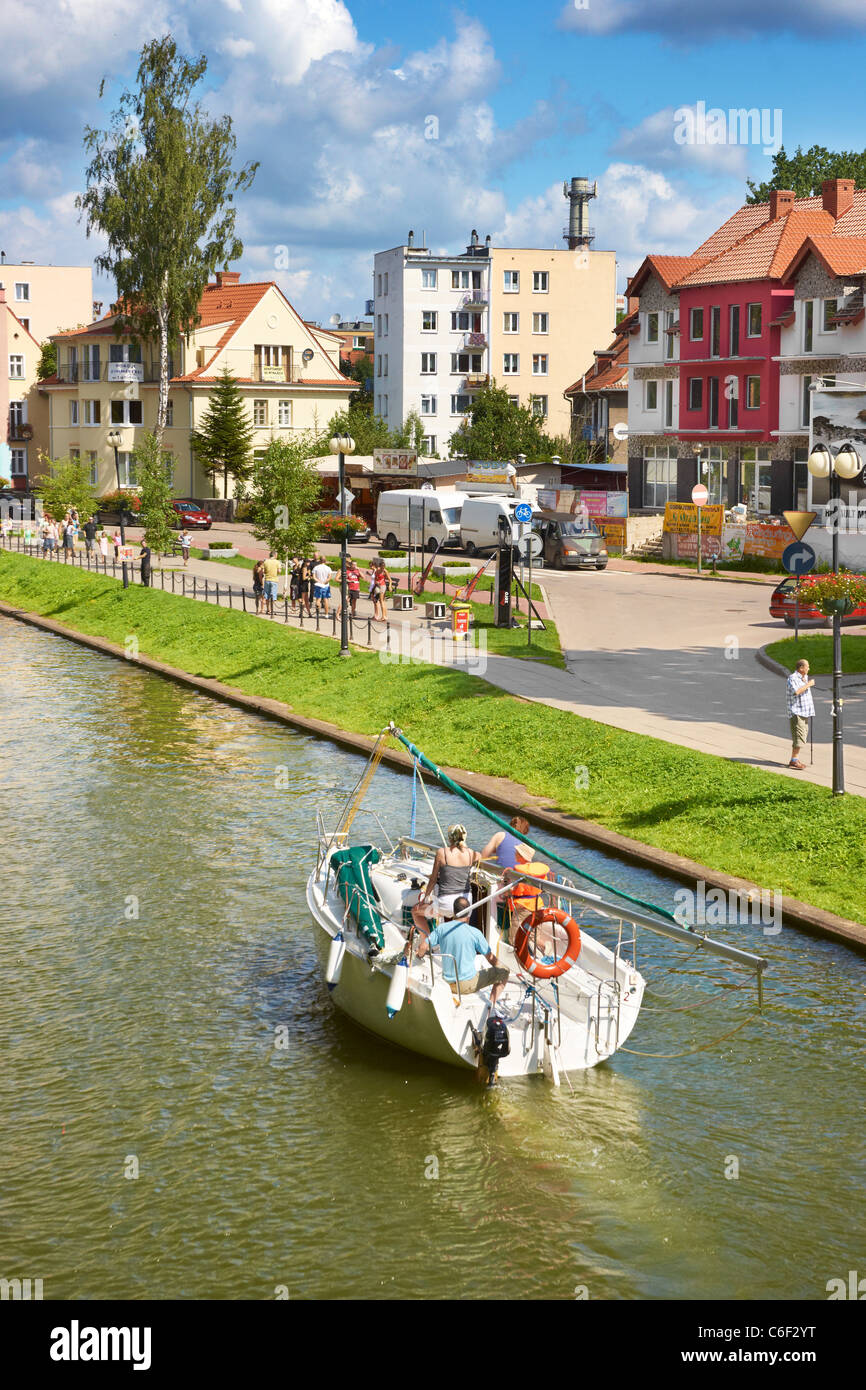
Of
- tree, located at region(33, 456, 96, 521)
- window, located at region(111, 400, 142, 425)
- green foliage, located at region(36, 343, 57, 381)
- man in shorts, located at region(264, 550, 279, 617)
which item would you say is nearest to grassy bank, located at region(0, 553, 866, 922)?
man in shorts, located at region(264, 550, 279, 617)

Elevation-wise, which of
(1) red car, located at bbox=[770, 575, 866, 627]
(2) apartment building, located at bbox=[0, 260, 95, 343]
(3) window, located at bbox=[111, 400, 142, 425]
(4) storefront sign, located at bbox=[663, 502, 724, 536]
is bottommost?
(1) red car, located at bbox=[770, 575, 866, 627]

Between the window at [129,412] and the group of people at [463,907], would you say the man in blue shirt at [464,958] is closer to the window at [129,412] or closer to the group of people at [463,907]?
the group of people at [463,907]

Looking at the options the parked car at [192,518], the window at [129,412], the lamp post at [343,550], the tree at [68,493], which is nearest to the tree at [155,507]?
the tree at [68,493]

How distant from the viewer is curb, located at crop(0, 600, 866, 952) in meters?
17.7

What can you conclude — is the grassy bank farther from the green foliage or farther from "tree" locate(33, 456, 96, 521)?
the green foliage

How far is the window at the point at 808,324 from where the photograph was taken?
56.8m

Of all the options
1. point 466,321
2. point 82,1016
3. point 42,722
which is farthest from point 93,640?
point 466,321

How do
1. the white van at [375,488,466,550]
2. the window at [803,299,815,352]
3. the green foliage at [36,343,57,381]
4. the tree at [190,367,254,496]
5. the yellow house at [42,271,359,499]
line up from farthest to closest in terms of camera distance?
the green foliage at [36,343,57,381] < the yellow house at [42,271,359,499] < the tree at [190,367,254,496] < the white van at [375,488,466,550] < the window at [803,299,815,352]

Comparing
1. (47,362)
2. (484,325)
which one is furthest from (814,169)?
(47,362)

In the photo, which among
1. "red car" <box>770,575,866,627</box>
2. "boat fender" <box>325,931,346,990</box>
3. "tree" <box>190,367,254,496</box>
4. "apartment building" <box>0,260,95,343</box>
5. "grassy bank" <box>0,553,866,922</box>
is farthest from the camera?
"apartment building" <box>0,260,95,343</box>

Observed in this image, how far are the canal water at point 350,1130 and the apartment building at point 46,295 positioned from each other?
326ft

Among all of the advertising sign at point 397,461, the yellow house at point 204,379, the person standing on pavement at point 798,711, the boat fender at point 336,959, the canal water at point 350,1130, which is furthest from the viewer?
the yellow house at point 204,379

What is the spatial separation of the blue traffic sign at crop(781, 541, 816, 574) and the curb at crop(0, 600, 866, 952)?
9.16 m

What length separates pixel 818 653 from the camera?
1300 inches
